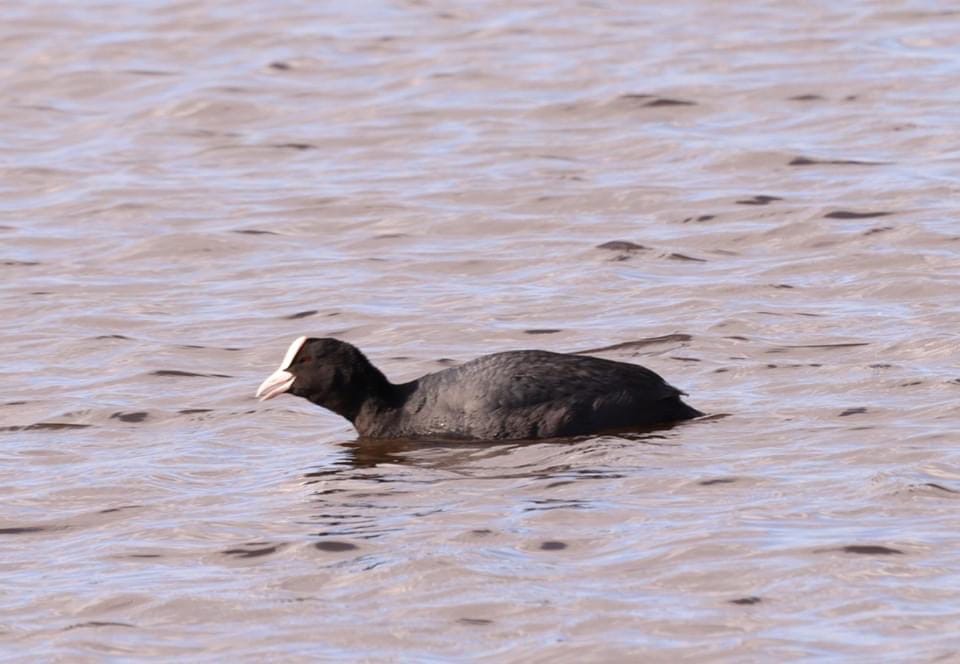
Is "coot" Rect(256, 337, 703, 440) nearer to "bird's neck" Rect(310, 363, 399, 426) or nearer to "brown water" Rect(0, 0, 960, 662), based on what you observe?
"bird's neck" Rect(310, 363, 399, 426)

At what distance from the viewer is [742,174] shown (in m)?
16.6

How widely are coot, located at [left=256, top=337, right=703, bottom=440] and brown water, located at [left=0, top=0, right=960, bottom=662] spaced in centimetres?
18

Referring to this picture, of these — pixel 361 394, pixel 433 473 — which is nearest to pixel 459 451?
pixel 433 473

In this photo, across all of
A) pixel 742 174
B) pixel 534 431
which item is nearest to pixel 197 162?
pixel 742 174

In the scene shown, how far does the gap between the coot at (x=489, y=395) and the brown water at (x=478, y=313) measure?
0.18m

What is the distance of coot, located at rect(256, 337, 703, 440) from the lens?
1058 cm

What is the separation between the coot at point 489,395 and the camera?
10.6m

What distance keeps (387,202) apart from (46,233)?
2581 mm

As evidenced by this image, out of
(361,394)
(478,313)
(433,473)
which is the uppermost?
(361,394)

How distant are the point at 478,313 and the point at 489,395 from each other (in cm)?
275

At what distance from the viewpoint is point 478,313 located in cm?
1339

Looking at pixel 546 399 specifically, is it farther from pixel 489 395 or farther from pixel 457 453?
pixel 457 453

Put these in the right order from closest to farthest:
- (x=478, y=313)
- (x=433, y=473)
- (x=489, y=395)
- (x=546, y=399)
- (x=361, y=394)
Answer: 1. (x=433, y=473)
2. (x=546, y=399)
3. (x=489, y=395)
4. (x=361, y=394)
5. (x=478, y=313)

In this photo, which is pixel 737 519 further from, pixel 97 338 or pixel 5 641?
pixel 97 338
